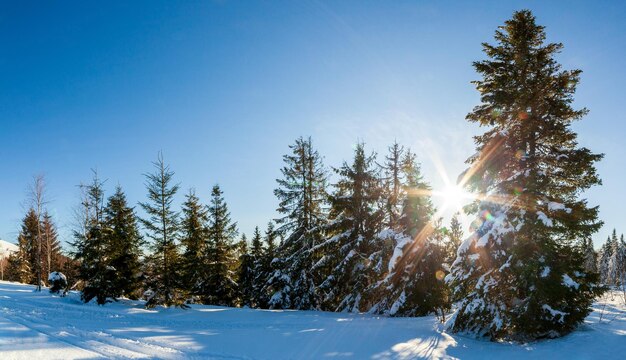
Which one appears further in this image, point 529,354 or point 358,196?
point 358,196

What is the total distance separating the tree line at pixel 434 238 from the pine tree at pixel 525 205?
4 centimetres

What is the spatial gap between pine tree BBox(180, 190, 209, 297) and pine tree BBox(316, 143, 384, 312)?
1138 centimetres

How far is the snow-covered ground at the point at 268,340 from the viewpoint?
9039mm

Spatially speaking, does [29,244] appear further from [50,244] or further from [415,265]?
[415,265]

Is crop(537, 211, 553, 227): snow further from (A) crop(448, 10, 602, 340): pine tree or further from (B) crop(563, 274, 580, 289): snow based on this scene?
(B) crop(563, 274, 580, 289): snow

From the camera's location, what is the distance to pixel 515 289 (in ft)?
34.5

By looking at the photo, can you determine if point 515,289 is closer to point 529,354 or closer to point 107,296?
point 529,354

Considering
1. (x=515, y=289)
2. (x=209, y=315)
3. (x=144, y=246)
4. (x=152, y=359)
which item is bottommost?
(x=209, y=315)

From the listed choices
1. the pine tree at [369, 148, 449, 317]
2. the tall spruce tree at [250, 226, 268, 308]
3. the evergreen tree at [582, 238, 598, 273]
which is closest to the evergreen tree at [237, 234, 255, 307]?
the tall spruce tree at [250, 226, 268, 308]

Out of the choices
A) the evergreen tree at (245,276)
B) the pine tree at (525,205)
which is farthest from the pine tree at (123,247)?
the pine tree at (525,205)

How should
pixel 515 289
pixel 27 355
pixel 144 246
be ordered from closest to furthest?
pixel 27 355 → pixel 515 289 → pixel 144 246

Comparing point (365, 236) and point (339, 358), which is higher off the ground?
point (365, 236)

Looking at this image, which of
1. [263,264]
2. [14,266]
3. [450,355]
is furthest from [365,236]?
[14,266]

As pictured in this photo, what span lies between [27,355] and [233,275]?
920 inches
